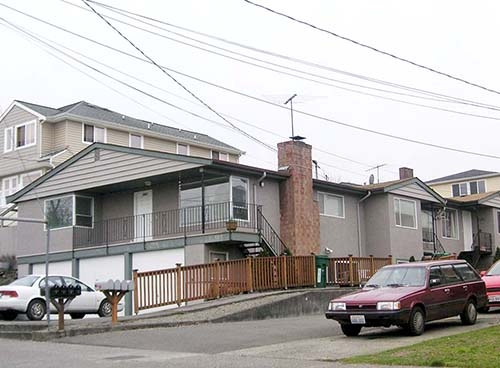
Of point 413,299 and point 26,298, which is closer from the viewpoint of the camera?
point 413,299

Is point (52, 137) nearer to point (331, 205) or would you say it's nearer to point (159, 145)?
point (159, 145)

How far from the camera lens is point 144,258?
2778 cm

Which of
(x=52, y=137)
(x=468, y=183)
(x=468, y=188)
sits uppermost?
(x=52, y=137)

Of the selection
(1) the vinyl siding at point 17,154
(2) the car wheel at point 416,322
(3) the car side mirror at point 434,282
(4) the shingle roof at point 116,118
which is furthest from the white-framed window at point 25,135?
(2) the car wheel at point 416,322

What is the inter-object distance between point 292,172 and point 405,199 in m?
8.26

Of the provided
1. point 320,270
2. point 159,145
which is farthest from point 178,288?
point 159,145

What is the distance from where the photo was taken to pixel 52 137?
42.8 m

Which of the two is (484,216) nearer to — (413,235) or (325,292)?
(413,235)

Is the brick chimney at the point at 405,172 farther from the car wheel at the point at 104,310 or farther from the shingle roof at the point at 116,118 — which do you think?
the car wheel at the point at 104,310

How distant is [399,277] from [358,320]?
169 centimetres

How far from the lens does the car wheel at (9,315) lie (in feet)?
→ 69.9

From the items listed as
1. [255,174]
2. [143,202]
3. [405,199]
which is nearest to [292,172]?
[255,174]

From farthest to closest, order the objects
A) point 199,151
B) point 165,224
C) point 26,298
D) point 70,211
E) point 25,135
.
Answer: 1. point 199,151
2. point 25,135
3. point 70,211
4. point 165,224
5. point 26,298

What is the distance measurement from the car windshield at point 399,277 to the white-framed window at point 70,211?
58.7 ft
